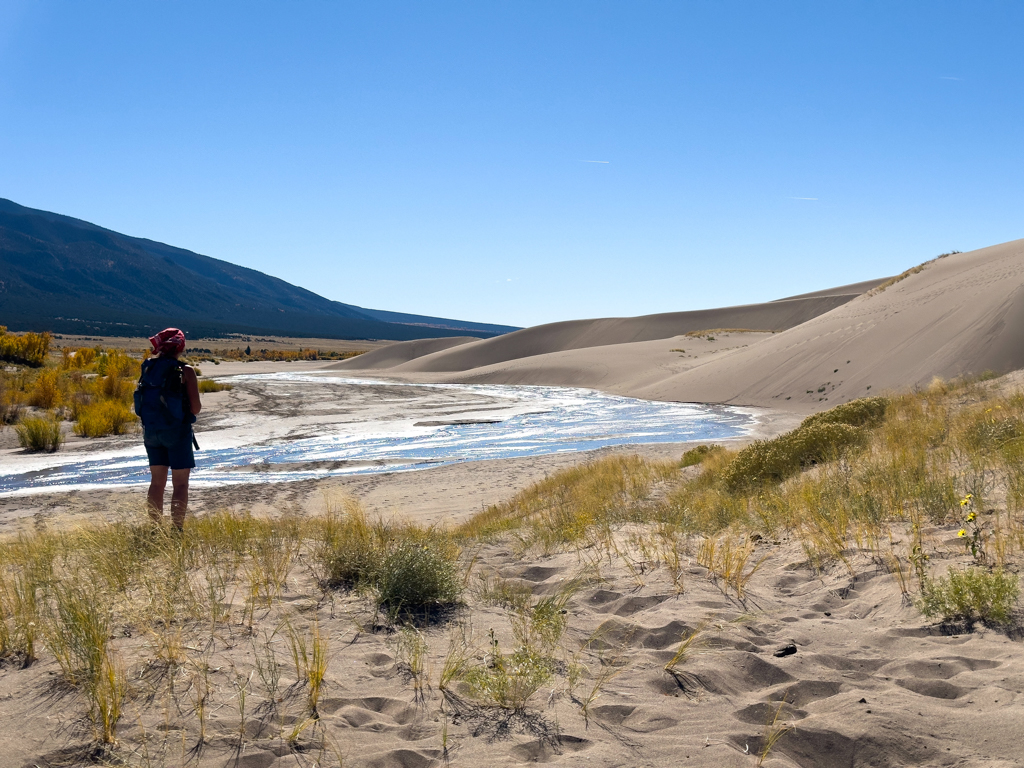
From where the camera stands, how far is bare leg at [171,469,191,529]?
5945 mm

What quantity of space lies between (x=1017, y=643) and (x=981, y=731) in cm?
88

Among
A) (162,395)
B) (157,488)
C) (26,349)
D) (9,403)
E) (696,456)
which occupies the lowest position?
(696,456)

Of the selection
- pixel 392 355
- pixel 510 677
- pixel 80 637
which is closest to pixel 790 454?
pixel 510 677

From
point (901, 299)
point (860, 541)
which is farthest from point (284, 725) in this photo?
point (901, 299)

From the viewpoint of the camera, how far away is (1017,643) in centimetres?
329

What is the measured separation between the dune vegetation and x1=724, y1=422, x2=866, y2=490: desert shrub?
680mm

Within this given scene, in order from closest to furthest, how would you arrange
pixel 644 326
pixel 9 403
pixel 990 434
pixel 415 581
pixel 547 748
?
pixel 547 748 < pixel 415 581 < pixel 990 434 < pixel 9 403 < pixel 644 326

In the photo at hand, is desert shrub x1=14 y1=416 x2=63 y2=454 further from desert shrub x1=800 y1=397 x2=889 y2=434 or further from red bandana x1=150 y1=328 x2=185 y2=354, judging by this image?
desert shrub x1=800 y1=397 x2=889 y2=434

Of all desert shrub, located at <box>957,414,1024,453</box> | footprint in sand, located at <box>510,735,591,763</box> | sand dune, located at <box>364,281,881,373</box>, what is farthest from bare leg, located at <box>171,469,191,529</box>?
sand dune, located at <box>364,281,881,373</box>

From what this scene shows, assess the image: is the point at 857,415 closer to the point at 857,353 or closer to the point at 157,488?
the point at 157,488

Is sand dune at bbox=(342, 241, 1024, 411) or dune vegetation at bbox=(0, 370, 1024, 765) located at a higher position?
sand dune at bbox=(342, 241, 1024, 411)

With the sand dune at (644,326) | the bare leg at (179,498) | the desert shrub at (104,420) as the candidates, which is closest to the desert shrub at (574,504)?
the bare leg at (179,498)

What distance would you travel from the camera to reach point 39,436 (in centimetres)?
1436

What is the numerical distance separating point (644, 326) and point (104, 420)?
6378 centimetres
